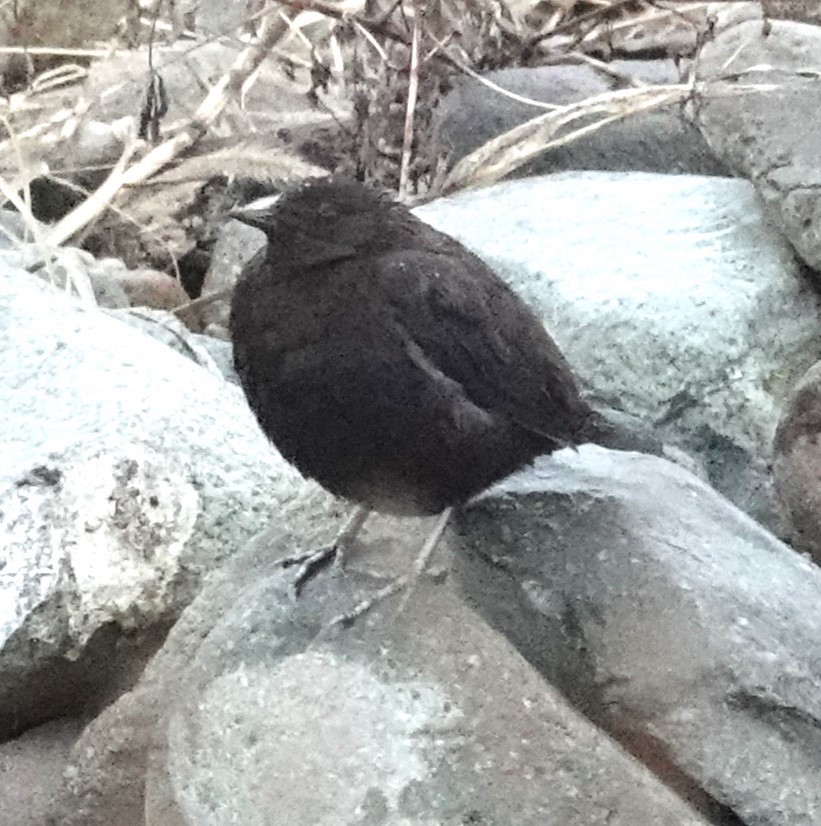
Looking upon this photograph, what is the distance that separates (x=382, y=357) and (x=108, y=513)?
707 millimetres

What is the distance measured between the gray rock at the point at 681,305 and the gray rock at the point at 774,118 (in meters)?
0.11

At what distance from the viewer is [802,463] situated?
8.77 ft

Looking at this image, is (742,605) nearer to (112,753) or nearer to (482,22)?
(112,753)

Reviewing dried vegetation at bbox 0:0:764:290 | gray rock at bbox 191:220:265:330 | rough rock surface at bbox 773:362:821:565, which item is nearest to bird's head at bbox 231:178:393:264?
rough rock surface at bbox 773:362:821:565

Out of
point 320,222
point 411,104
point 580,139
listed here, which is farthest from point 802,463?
point 580,139

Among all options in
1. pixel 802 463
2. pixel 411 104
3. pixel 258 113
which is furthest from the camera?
pixel 258 113

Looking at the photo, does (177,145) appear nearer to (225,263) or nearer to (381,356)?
(225,263)

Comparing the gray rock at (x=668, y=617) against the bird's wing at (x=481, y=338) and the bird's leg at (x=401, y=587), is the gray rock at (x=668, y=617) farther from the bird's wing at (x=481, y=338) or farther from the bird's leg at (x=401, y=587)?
the bird's wing at (x=481, y=338)

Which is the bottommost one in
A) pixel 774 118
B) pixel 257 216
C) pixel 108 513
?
pixel 108 513

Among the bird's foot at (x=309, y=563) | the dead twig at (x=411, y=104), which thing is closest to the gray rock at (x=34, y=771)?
the bird's foot at (x=309, y=563)

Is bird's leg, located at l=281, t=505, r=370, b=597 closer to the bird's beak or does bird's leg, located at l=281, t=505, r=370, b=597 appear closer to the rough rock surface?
the bird's beak

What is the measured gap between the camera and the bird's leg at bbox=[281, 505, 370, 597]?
2.26 metres

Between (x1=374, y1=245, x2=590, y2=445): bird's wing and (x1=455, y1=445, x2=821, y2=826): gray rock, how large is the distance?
0.17 m

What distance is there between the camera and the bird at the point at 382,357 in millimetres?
2068
